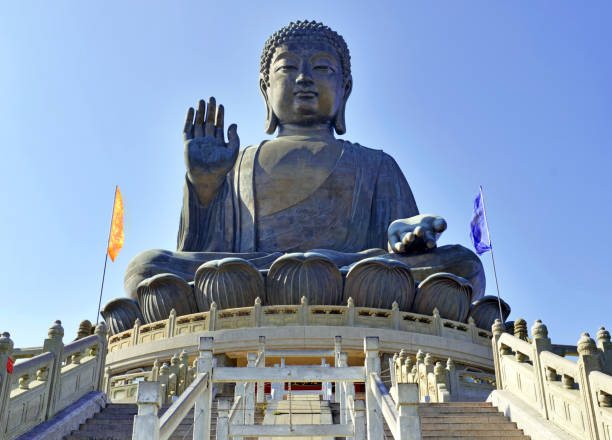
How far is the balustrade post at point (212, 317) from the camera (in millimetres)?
12830

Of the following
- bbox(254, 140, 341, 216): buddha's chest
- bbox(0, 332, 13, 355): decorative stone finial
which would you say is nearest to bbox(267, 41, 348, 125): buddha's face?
bbox(254, 140, 341, 216): buddha's chest

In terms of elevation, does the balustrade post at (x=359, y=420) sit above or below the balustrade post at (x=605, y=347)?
below

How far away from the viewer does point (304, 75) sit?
1830 centimetres

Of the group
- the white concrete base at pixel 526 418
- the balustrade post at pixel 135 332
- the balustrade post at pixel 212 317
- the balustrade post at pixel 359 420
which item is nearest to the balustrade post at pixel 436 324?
the balustrade post at pixel 212 317

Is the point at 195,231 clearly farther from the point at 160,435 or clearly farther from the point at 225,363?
the point at 160,435

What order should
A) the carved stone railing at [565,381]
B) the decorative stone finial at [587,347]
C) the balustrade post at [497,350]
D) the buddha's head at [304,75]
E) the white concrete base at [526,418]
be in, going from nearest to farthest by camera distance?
the carved stone railing at [565,381] → the decorative stone finial at [587,347] → the white concrete base at [526,418] → the balustrade post at [497,350] → the buddha's head at [304,75]

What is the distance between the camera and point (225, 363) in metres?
12.5

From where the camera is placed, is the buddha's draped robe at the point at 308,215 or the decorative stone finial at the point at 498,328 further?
the buddha's draped robe at the point at 308,215

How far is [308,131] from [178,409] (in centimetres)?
1539

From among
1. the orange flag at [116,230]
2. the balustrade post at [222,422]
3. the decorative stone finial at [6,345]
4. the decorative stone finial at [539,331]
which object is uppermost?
the orange flag at [116,230]

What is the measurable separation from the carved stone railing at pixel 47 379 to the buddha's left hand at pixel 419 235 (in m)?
7.87

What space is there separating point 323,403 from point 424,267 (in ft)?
25.8

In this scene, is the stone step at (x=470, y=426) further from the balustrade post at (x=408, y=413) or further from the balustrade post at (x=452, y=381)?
the balustrade post at (x=408, y=413)

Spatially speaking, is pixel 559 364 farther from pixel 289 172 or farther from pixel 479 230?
pixel 289 172
